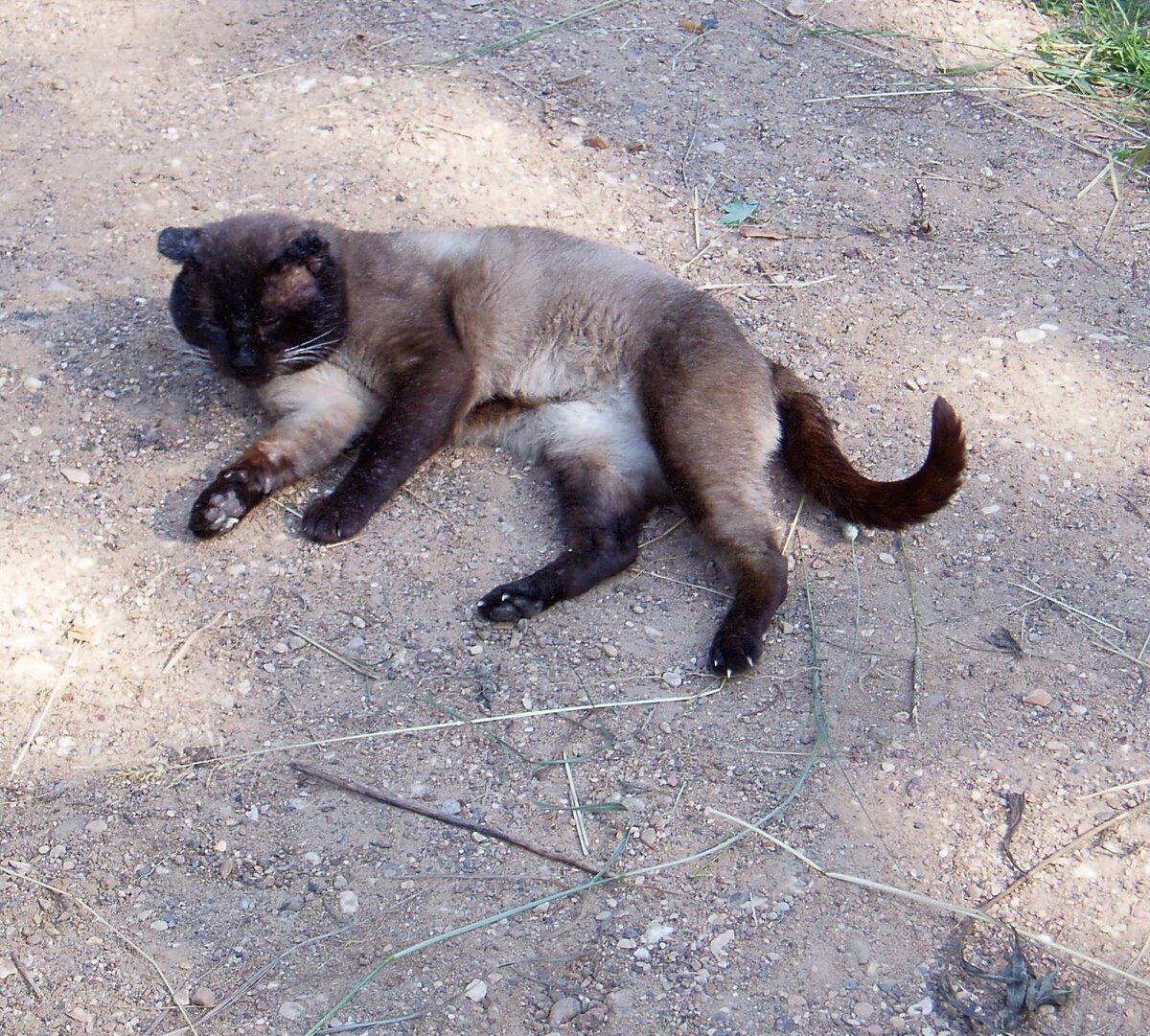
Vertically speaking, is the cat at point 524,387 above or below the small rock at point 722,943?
above

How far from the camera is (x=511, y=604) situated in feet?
9.77

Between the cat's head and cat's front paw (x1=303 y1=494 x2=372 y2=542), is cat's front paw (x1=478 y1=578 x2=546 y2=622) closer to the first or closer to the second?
cat's front paw (x1=303 y1=494 x2=372 y2=542)

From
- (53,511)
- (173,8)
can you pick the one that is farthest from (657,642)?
(173,8)

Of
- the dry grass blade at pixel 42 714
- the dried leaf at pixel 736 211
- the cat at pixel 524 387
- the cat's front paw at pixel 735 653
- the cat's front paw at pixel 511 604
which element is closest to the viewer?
the dry grass blade at pixel 42 714

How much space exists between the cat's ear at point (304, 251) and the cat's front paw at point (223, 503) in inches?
24.3

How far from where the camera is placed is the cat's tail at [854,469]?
9.51ft

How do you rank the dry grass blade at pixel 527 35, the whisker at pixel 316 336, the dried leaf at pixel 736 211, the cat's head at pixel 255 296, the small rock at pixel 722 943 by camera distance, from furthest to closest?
the dry grass blade at pixel 527 35
the dried leaf at pixel 736 211
the whisker at pixel 316 336
the cat's head at pixel 255 296
the small rock at pixel 722 943

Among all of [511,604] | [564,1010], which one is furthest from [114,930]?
[511,604]

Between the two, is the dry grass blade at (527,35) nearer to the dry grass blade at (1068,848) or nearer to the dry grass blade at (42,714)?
the dry grass blade at (42,714)

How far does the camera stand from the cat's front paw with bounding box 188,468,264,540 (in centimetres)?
313

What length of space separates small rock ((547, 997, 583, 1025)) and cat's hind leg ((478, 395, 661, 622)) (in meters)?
1.03

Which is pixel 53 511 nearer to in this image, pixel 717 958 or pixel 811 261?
pixel 717 958

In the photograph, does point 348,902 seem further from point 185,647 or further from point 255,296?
point 255,296

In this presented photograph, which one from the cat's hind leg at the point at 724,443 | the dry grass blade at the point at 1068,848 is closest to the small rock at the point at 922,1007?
the dry grass blade at the point at 1068,848
